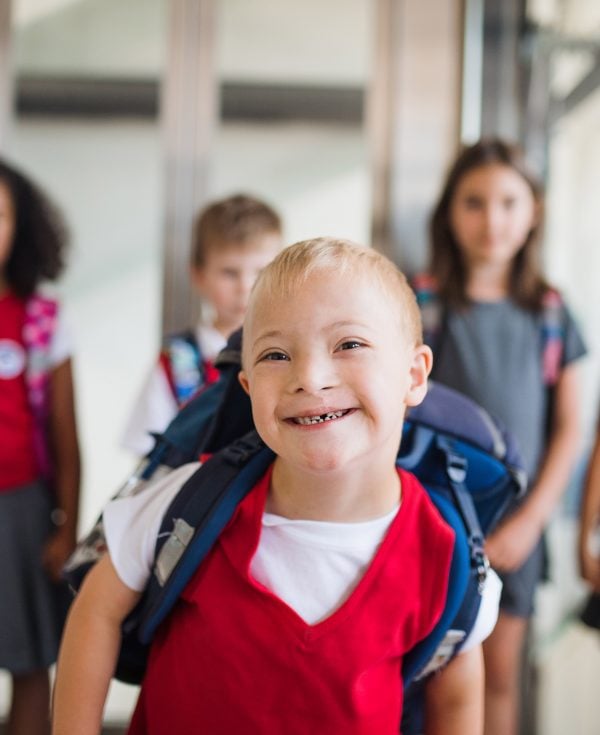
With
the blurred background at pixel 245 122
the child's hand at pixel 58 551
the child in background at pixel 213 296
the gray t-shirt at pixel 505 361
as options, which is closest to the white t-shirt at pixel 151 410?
the child in background at pixel 213 296

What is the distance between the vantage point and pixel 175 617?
1127mm

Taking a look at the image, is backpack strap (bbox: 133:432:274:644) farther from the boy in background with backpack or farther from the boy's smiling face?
the boy's smiling face

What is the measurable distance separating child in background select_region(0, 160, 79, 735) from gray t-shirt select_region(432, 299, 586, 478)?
88cm

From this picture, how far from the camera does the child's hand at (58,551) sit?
6.31 feet

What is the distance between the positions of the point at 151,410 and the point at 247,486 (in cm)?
88

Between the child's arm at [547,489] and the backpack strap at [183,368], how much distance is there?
0.74m

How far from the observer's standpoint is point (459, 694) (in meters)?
1.13

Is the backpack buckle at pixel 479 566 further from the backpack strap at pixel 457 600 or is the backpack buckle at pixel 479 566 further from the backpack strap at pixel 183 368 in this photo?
the backpack strap at pixel 183 368

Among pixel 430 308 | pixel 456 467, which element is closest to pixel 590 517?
pixel 430 308

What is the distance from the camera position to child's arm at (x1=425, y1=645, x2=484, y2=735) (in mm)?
1130

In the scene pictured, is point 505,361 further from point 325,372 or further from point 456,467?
point 325,372

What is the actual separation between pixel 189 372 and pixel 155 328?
19.1 inches

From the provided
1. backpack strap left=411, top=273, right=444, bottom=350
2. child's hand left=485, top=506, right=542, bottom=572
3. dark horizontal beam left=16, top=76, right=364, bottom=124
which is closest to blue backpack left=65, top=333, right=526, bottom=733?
child's hand left=485, top=506, right=542, bottom=572

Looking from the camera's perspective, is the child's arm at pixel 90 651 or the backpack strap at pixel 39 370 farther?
the backpack strap at pixel 39 370
